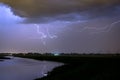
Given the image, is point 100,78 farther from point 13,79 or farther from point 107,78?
point 13,79

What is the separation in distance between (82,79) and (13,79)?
591 inches

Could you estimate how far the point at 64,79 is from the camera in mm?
29234

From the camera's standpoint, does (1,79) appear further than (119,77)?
Yes

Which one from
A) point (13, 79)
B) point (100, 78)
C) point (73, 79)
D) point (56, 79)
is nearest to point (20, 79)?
point (13, 79)

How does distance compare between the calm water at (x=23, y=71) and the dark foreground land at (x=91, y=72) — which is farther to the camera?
the calm water at (x=23, y=71)

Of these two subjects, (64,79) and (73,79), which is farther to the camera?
(64,79)

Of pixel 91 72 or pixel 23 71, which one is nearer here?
pixel 91 72

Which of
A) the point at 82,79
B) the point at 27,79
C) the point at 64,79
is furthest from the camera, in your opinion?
the point at 27,79

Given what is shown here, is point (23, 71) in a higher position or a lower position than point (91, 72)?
lower

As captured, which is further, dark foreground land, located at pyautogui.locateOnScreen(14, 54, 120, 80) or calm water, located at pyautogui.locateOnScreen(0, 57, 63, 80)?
calm water, located at pyautogui.locateOnScreen(0, 57, 63, 80)

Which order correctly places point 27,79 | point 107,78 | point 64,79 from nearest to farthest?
→ point 107,78, point 64,79, point 27,79

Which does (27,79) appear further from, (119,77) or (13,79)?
(119,77)

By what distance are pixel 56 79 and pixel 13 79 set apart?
1081 centimetres

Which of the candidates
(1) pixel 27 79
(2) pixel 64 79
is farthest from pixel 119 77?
(1) pixel 27 79
